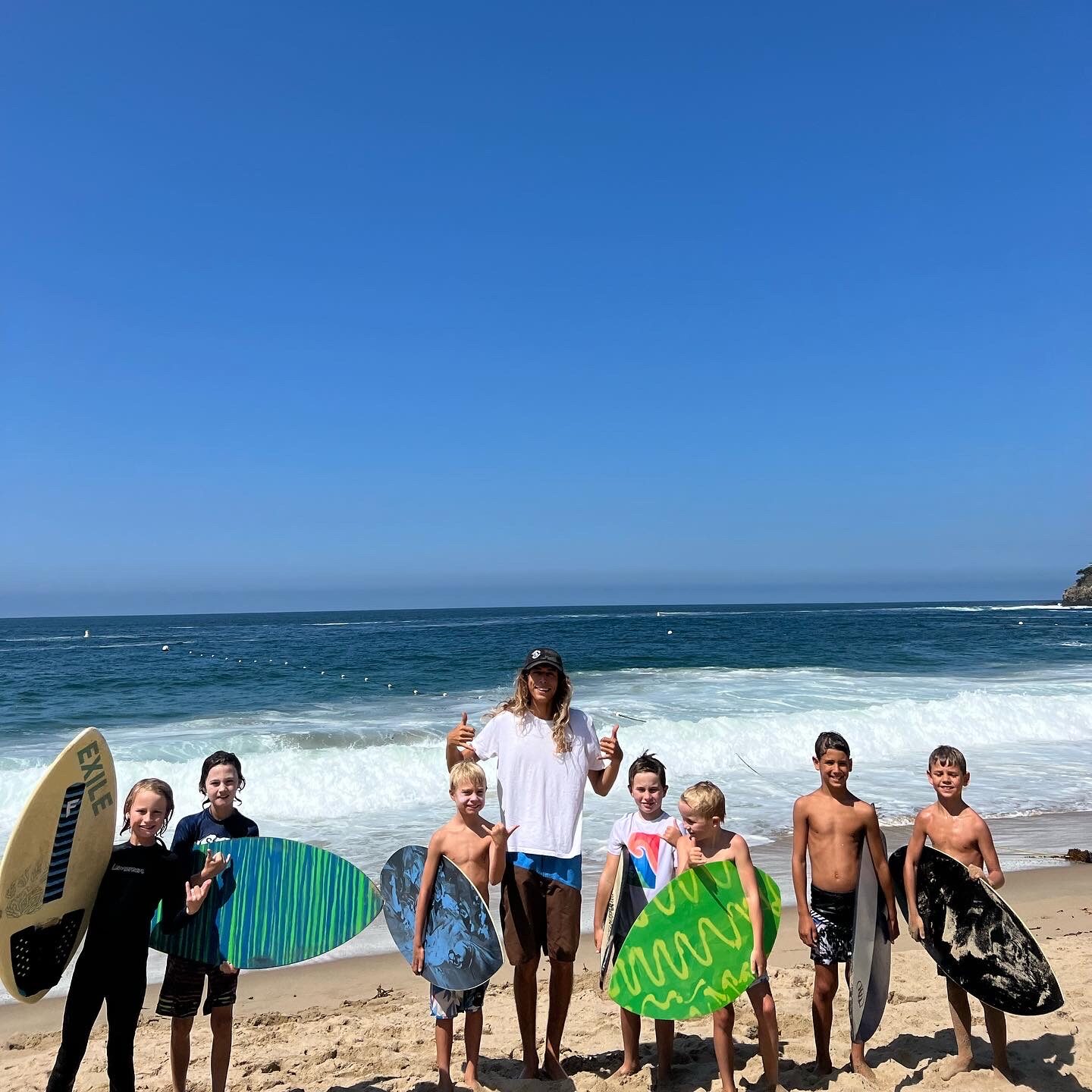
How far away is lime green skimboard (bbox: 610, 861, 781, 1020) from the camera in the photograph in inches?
117

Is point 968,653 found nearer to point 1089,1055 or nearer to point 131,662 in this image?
point 1089,1055

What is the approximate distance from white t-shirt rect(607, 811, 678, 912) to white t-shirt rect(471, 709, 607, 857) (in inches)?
8.2

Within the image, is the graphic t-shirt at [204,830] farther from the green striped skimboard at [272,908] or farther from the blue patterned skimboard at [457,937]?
the blue patterned skimboard at [457,937]

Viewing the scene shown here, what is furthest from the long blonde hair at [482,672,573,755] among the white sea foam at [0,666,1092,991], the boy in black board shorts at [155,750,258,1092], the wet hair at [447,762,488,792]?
the white sea foam at [0,666,1092,991]

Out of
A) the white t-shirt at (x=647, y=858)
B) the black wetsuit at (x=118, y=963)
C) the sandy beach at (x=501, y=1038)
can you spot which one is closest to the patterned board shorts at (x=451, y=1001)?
the sandy beach at (x=501, y=1038)

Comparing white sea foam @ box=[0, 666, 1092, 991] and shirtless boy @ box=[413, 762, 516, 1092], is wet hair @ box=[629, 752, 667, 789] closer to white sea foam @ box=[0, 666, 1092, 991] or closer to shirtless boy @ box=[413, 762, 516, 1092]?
shirtless boy @ box=[413, 762, 516, 1092]

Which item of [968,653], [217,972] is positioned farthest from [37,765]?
[968,653]

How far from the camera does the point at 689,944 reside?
3.02 metres

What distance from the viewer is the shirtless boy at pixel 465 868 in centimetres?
308

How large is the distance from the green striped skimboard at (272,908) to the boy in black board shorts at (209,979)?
0.16 ft

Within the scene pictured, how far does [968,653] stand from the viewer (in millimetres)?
27750

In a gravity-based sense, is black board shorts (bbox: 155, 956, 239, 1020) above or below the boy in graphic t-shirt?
below

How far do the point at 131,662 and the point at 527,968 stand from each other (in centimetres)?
3042

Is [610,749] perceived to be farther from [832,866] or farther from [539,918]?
[832,866]
